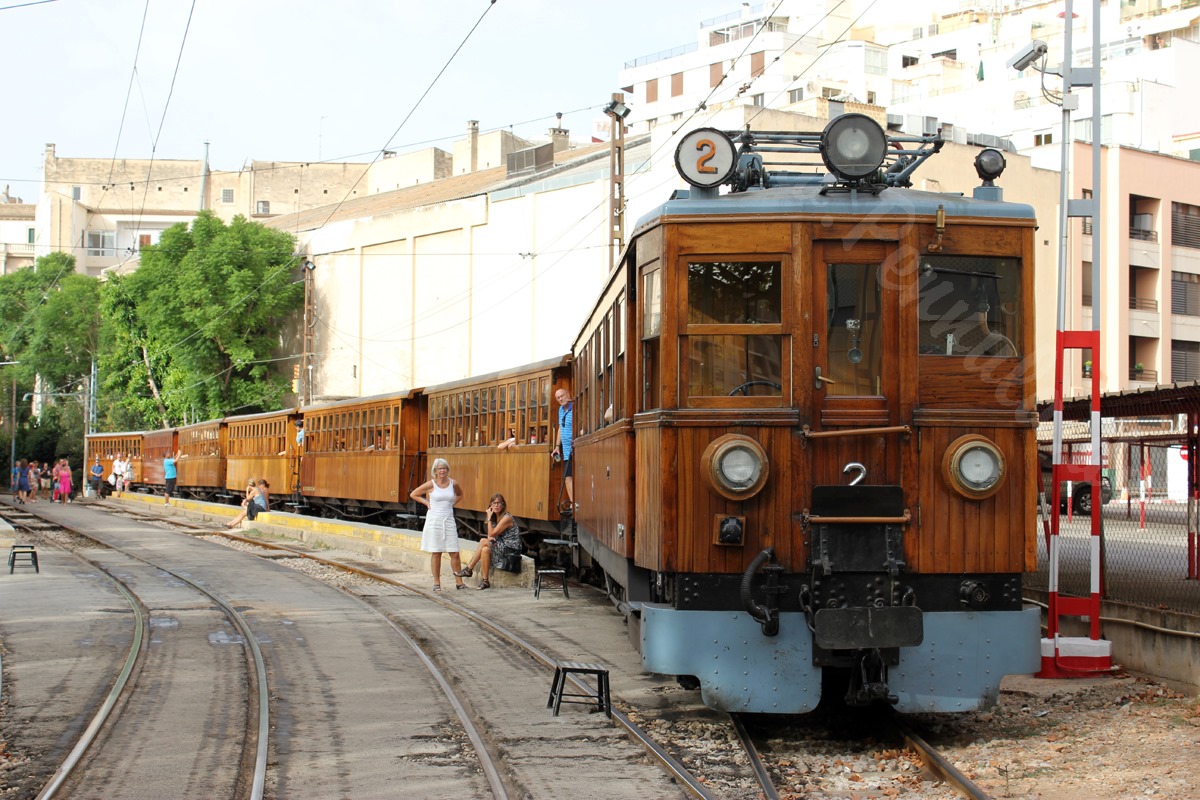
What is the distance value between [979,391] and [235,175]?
8223 cm

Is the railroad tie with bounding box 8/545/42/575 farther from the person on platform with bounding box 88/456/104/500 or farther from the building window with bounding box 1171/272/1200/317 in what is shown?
the building window with bounding box 1171/272/1200/317

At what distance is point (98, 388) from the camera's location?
229 ft

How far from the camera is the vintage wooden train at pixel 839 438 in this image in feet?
23.4

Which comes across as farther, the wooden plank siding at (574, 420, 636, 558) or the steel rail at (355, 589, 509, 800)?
the wooden plank siding at (574, 420, 636, 558)

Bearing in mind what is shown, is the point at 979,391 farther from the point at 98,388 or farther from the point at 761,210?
the point at 98,388

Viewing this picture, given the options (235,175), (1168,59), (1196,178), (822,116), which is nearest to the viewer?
(822,116)

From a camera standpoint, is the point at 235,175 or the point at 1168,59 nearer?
the point at 1168,59

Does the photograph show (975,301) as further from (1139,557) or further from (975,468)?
(1139,557)

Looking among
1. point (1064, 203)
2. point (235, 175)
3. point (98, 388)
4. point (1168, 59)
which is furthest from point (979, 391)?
point (235, 175)

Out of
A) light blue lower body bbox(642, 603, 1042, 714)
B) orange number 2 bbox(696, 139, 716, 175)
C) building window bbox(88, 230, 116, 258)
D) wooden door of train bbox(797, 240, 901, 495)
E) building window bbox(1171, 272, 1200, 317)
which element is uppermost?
building window bbox(88, 230, 116, 258)

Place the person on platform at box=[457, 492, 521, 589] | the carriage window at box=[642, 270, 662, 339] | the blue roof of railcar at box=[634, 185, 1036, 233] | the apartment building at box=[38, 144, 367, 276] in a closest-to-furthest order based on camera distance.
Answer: the blue roof of railcar at box=[634, 185, 1036, 233] → the carriage window at box=[642, 270, 662, 339] → the person on platform at box=[457, 492, 521, 589] → the apartment building at box=[38, 144, 367, 276]

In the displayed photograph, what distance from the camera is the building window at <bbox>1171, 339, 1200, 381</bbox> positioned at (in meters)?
46.4

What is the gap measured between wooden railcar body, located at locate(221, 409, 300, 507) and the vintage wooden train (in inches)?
1043

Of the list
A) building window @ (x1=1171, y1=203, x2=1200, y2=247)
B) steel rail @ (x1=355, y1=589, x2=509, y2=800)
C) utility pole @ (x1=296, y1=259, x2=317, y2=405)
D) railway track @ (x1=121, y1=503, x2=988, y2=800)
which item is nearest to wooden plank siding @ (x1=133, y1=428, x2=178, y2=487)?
utility pole @ (x1=296, y1=259, x2=317, y2=405)
